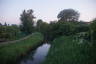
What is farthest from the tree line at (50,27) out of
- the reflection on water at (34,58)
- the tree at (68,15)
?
the reflection on water at (34,58)

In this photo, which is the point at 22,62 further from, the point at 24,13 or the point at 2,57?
the point at 24,13

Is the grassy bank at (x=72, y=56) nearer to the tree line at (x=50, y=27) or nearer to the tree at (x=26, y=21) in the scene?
the tree line at (x=50, y=27)

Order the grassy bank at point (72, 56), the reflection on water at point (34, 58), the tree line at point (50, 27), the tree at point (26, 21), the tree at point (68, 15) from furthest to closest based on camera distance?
1. the tree at point (68, 15)
2. the tree at point (26, 21)
3. the tree line at point (50, 27)
4. the reflection on water at point (34, 58)
5. the grassy bank at point (72, 56)

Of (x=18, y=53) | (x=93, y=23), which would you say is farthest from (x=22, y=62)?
(x=93, y=23)

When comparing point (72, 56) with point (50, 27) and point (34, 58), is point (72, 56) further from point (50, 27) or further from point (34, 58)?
point (50, 27)

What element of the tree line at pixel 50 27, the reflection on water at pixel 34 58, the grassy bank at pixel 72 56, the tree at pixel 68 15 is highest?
the tree at pixel 68 15

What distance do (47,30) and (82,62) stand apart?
33453 mm

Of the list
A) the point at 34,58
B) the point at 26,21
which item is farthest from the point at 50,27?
the point at 34,58

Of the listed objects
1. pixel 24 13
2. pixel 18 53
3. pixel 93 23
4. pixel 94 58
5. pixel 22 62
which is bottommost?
pixel 22 62

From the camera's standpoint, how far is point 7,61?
1163 centimetres

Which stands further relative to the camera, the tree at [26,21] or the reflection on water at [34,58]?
the tree at [26,21]

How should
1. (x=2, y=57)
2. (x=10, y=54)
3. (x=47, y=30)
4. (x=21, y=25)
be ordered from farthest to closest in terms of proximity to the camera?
1. (x=21, y=25)
2. (x=47, y=30)
3. (x=10, y=54)
4. (x=2, y=57)

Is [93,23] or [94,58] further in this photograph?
[93,23]

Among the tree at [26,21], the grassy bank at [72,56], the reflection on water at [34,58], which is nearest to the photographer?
the grassy bank at [72,56]
